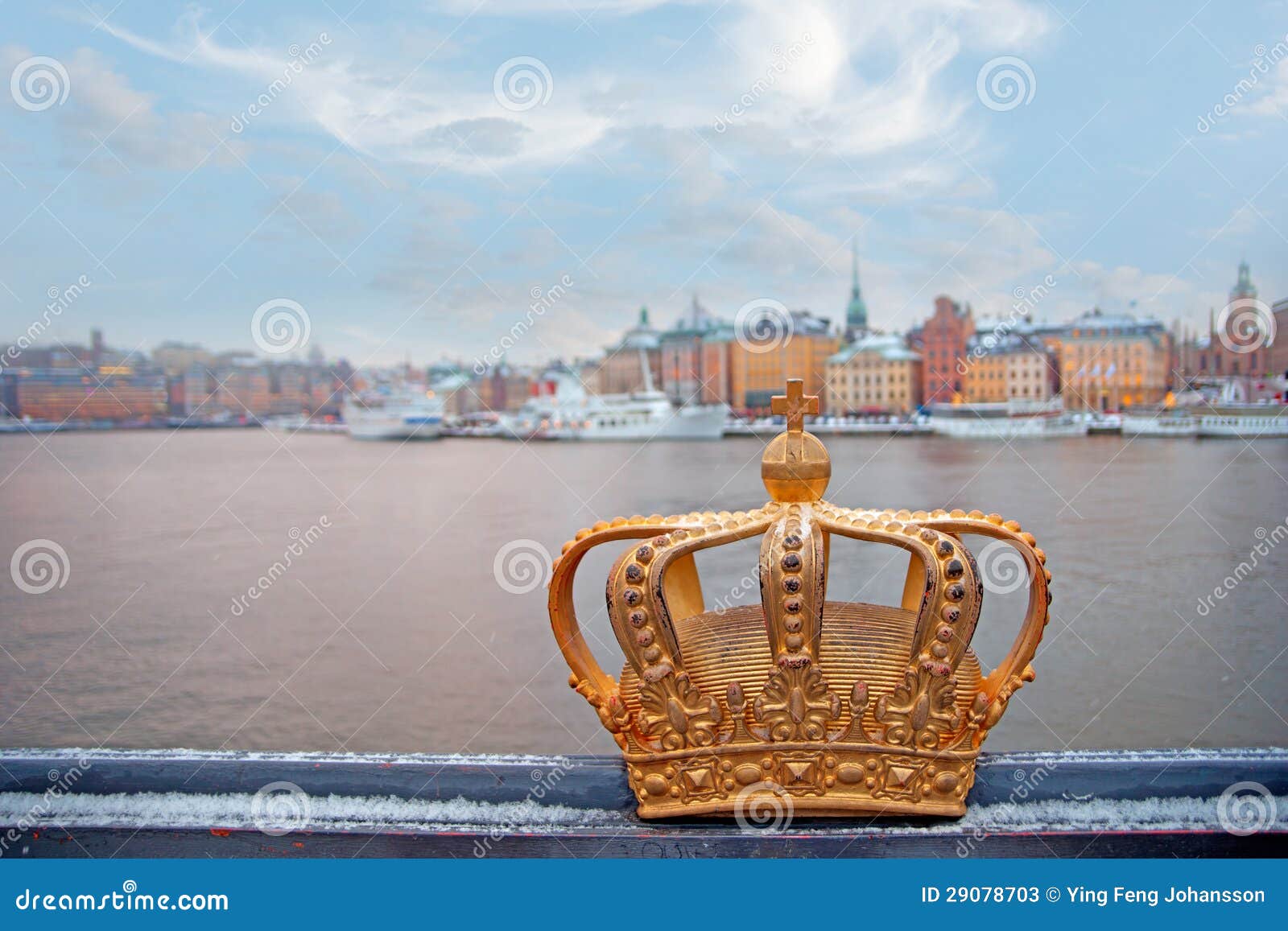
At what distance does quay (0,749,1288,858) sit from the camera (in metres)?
2.27

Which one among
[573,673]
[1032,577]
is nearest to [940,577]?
[1032,577]

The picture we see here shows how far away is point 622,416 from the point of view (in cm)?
2077

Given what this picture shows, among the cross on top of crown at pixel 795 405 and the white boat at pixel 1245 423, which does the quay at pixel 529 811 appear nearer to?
the cross on top of crown at pixel 795 405

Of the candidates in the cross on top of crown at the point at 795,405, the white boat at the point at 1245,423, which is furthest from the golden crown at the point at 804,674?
the white boat at the point at 1245,423

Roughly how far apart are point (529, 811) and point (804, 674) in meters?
0.81

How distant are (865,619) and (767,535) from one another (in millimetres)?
400

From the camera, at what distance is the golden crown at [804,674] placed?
7.38 ft

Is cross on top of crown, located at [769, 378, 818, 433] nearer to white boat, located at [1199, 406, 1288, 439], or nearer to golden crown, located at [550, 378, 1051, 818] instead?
golden crown, located at [550, 378, 1051, 818]

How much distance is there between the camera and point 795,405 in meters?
2.45

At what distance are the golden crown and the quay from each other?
94 mm

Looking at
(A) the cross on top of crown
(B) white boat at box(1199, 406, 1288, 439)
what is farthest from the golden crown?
(B) white boat at box(1199, 406, 1288, 439)

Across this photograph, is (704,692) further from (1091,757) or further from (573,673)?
(1091,757)

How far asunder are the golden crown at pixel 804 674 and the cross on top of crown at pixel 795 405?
0.08 m

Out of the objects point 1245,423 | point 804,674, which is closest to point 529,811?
point 804,674
